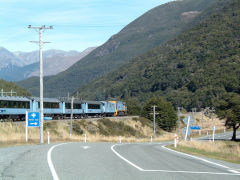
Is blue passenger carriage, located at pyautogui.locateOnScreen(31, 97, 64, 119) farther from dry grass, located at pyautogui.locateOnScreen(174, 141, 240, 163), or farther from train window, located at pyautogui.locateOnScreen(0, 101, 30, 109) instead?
dry grass, located at pyautogui.locateOnScreen(174, 141, 240, 163)

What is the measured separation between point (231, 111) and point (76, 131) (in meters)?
29.6

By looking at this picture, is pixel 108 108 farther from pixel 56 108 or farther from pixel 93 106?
pixel 56 108

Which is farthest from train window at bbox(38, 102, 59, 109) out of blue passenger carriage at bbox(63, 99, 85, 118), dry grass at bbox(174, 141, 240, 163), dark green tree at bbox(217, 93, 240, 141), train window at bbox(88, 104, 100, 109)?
dry grass at bbox(174, 141, 240, 163)

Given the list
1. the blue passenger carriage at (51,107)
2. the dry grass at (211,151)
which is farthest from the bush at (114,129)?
the dry grass at (211,151)

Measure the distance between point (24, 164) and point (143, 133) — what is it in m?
74.6

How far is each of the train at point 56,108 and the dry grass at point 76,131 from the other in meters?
2.73

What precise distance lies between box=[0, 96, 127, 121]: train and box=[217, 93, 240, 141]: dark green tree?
71.8ft

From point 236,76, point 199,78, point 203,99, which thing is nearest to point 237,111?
point 203,99

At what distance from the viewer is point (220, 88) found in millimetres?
156750

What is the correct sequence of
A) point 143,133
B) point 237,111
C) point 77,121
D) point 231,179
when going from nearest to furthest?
point 231,179
point 77,121
point 237,111
point 143,133

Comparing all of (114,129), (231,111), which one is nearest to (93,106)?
(114,129)

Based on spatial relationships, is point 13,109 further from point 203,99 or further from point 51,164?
point 203,99

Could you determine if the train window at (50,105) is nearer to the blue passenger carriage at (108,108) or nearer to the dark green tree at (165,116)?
the blue passenger carriage at (108,108)

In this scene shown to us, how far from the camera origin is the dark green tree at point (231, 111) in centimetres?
7431
